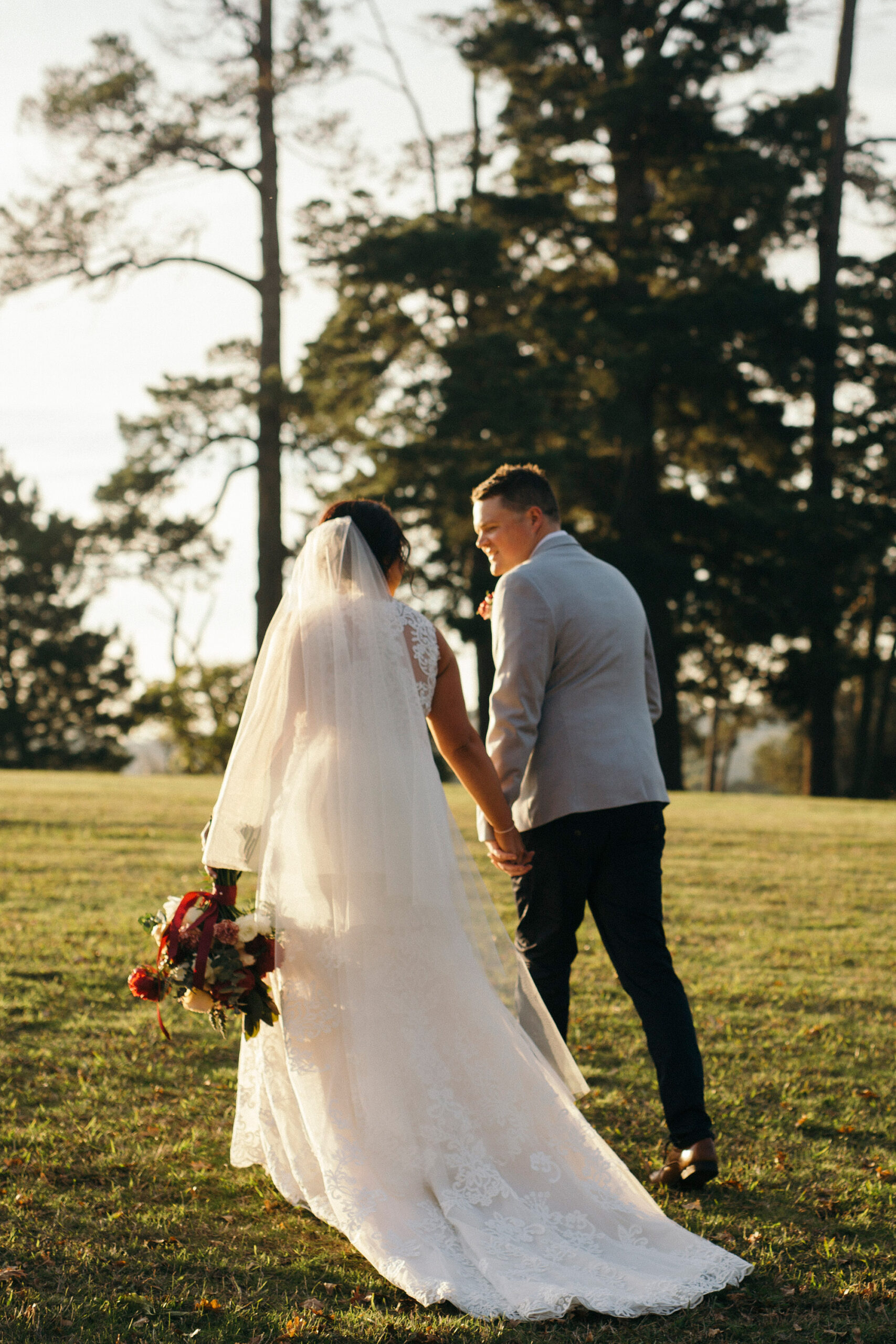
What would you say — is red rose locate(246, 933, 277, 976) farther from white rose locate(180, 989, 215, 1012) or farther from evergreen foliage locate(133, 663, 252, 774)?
evergreen foliage locate(133, 663, 252, 774)

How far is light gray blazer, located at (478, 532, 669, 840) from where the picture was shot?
13.1 feet

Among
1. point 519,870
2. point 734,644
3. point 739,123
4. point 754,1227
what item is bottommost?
point 754,1227

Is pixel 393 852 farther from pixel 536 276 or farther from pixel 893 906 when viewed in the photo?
pixel 536 276

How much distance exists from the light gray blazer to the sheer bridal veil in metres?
0.36

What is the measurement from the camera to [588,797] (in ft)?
13.0

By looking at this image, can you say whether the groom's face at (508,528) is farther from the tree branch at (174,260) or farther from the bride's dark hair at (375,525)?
the tree branch at (174,260)

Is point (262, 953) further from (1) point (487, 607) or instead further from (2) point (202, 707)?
(2) point (202, 707)

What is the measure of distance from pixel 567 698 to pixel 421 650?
1.90ft

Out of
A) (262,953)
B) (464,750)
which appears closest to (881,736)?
(464,750)

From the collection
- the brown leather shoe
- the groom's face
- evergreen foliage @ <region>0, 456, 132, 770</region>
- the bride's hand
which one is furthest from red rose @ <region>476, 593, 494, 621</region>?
evergreen foliage @ <region>0, 456, 132, 770</region>

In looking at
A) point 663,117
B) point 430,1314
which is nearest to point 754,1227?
point 430,1314

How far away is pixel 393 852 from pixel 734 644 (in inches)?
931

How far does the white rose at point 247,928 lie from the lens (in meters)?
3.54

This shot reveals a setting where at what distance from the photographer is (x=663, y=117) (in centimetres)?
2361
